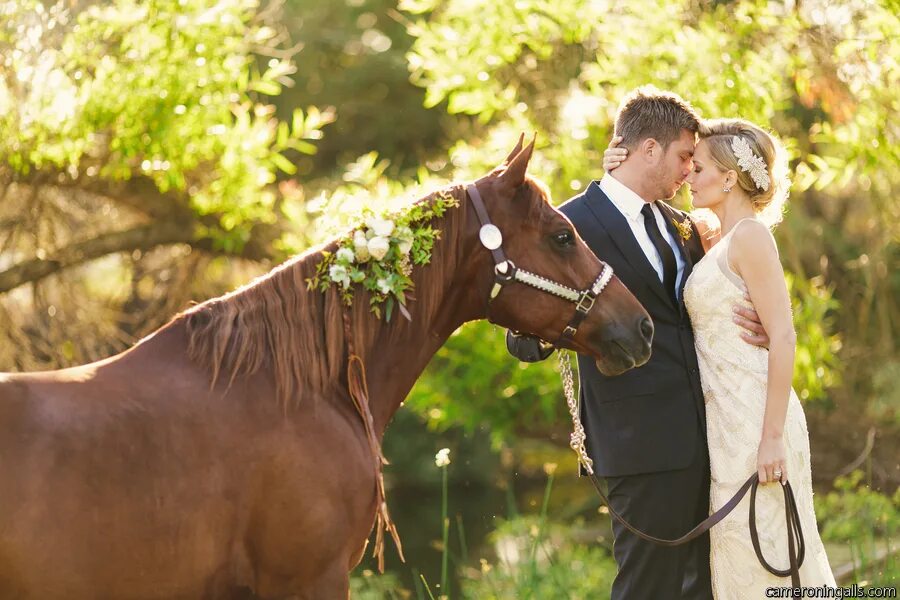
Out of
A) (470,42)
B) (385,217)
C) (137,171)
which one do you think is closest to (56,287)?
(137,171)

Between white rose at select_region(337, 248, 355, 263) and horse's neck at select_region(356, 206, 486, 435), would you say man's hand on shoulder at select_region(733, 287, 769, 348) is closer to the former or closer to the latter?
horse's neck at select_region(356, 206, 486, 435)

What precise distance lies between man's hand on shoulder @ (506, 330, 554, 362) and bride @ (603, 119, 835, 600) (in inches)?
22.5

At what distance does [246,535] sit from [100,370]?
0.62 m

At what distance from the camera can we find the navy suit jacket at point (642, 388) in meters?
3.59

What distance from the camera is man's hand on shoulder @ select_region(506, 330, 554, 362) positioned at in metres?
3.70

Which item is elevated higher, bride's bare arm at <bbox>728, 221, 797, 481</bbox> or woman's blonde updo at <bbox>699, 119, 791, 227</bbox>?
woman's blonde updo at <bbox>699, 119, 791, 227</bbox>

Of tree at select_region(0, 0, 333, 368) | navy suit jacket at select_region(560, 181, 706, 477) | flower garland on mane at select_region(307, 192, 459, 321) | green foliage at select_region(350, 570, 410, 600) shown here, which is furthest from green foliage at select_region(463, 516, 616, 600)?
tree at select_region(0, 0, 333, 368)

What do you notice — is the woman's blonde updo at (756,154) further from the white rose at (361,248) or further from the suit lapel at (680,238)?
the white rose at (361,248)

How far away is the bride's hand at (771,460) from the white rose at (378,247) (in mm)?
1482

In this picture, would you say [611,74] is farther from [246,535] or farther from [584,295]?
[246,535]

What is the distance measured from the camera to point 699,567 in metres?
3.79

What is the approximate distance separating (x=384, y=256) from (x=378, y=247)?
56 mm

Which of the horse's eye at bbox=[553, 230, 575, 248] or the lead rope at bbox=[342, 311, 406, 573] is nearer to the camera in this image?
the lead rope at bbox=[342, 311, 406, 573]

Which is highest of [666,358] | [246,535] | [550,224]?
[550,224]
